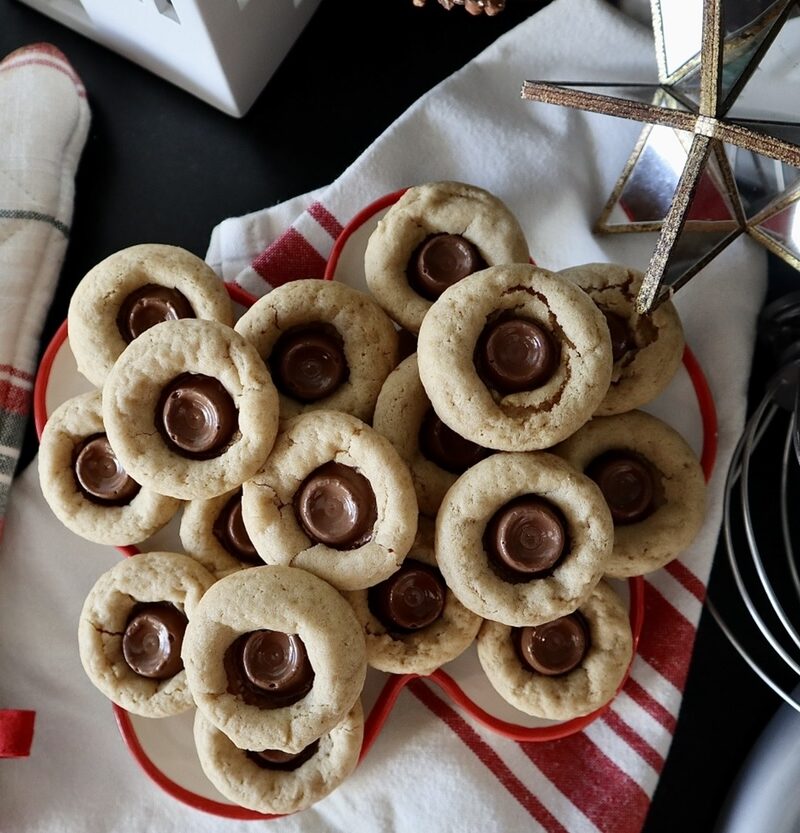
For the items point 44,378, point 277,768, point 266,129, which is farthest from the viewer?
point 266,129

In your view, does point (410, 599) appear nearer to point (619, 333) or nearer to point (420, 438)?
point (420, 438)

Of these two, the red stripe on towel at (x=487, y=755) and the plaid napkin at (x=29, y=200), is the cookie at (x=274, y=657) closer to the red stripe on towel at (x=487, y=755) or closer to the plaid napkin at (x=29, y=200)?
the red stripe on towel at (x=487, y=755)

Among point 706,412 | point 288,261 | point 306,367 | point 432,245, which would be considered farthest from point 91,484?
point 706,412

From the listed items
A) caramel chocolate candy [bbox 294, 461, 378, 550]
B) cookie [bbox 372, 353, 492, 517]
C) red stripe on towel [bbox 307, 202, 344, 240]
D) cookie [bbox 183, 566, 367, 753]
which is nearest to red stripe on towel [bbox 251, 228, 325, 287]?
red stripe on towel [bbox 307, 202, 344, 240]

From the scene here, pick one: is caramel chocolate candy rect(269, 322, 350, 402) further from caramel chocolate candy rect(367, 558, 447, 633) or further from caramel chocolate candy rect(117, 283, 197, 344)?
caramel chocolate candy rect(367, 558, 447, 633)

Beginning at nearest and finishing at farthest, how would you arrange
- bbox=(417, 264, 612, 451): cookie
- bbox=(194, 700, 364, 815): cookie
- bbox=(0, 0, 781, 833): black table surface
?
bbox=(417, 264, 612, 451): cookie → bbox=(194, 700, 364, 815): cookie → bbox=(0, 0, 781, 833): black table surface

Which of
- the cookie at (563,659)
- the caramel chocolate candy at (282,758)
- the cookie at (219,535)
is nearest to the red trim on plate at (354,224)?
the cookie at (219,535)
